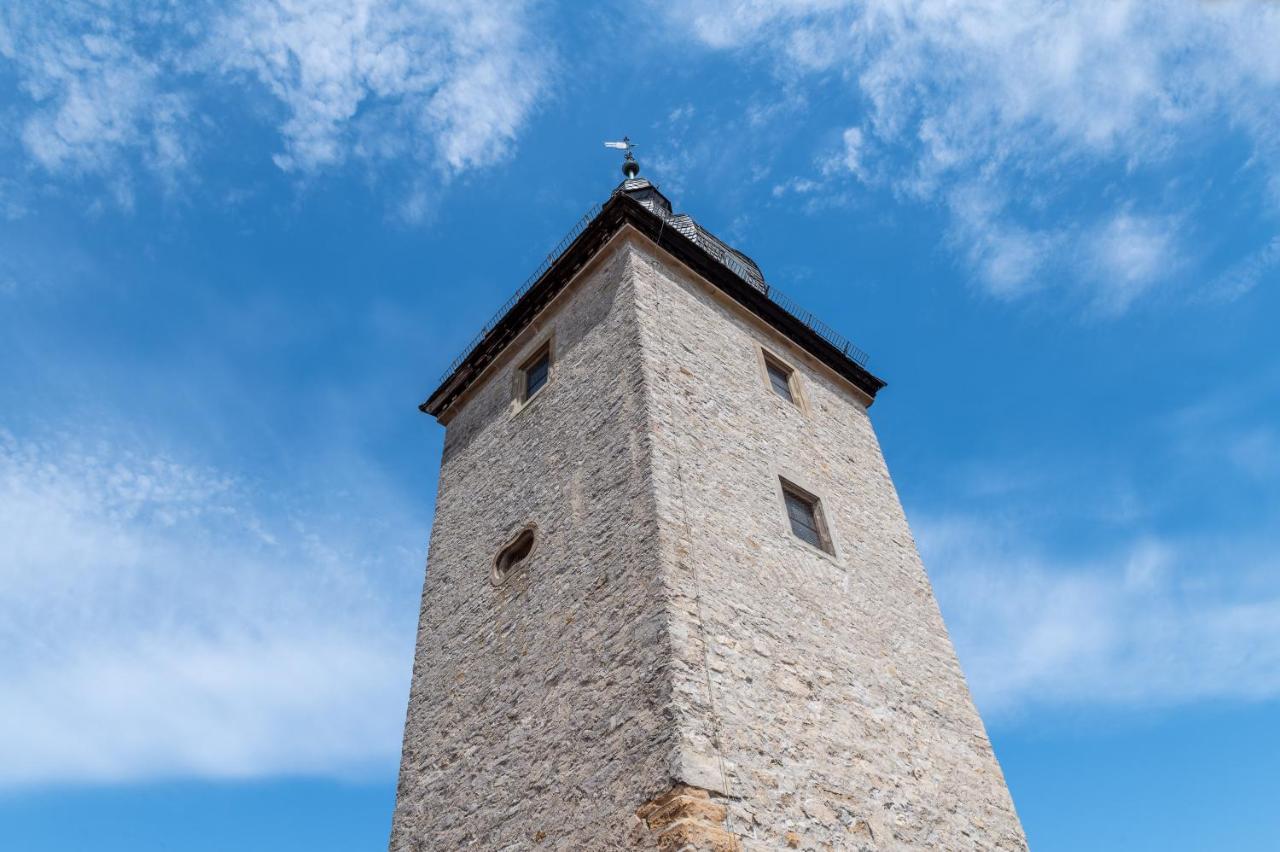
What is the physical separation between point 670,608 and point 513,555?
10.5 ft

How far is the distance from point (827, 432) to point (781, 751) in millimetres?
6074

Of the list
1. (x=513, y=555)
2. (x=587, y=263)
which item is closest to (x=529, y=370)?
(x=587, y=263)

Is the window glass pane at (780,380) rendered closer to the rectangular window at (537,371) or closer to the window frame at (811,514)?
the window frame at (811,514)

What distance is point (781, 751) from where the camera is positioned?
23.1 ft

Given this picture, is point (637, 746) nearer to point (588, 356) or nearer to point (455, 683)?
point (455, 683)

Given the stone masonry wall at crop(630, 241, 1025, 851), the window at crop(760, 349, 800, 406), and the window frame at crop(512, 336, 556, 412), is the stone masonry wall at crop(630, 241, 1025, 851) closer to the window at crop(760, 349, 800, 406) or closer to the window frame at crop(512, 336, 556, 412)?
the window at crop(760, 349, 800, 406)

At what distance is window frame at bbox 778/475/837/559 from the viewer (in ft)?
32.2

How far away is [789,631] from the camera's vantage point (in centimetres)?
827

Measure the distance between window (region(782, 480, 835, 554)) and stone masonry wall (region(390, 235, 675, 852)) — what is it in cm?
228

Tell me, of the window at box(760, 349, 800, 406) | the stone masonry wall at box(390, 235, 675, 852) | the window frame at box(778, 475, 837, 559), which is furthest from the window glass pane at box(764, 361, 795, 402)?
the stone masonry wall at box(390, 235, 675, 852)

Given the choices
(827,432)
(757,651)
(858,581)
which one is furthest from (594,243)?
(757,651)

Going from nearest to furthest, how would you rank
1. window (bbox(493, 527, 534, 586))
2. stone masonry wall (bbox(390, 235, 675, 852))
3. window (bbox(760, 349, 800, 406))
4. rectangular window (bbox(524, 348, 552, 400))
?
stone masonry wall (bbox(390, 235, 675, 852)) < window (bbox(493, 527, 534, 586)) < rectangular window (bbox(524, 348, 552, 400)) < window (bbox(760, 349, 800, 406))

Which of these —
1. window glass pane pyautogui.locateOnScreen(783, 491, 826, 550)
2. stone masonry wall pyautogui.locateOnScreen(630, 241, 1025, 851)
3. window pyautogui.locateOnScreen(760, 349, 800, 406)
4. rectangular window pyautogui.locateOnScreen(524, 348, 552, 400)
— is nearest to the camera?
stone masonry wall pyautogui.locateOnScreen(630, 241, 1025, 851)

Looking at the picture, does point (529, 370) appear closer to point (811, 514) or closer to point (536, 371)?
point (536, 371)
